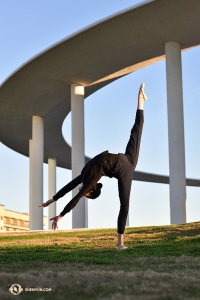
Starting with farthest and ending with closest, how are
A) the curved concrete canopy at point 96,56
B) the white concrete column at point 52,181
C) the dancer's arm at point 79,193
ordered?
the white concrete column at point 52,181
the curved concrete canopy at point 96,56
the dancer's arm at point 79,193

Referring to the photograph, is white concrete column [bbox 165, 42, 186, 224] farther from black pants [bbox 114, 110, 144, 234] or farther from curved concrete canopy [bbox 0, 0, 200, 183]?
black pants [bbox 114, 110, 144, 234]

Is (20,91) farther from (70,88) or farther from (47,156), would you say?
(47,156)

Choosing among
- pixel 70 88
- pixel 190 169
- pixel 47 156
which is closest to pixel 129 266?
pixel 70 88

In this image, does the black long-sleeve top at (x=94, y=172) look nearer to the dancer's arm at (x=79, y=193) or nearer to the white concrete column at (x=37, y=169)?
the dancer's arm at (x=79, y=193)

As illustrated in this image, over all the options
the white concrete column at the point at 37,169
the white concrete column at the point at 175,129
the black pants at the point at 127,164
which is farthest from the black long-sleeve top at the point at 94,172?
the white concrete column at the point at 37,169

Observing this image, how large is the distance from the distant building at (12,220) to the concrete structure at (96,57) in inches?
1135

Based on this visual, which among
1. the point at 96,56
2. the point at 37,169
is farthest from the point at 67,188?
the point at 37,169

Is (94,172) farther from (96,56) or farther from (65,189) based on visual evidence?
(96,56)


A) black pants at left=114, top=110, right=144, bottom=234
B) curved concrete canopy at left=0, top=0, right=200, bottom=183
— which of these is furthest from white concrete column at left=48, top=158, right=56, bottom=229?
black pants at left=114, top=110, right=144, bottom=234

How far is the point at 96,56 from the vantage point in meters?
25.1

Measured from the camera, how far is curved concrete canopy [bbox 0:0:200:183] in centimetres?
2169

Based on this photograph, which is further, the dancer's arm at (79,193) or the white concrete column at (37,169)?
the white concrete column at (37,169)

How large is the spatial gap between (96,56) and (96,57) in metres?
0.11

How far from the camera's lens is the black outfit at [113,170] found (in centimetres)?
779
